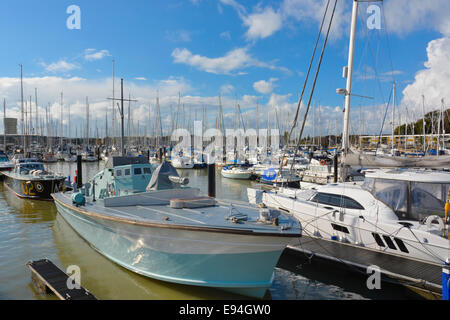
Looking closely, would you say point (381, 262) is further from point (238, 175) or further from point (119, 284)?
point (238, 175)

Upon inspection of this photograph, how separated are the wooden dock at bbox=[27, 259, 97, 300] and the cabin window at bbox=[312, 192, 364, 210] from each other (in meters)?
7.37

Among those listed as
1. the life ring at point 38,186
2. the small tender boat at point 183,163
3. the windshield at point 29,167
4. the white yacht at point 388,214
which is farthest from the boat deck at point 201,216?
the small tender boat at point 183,163

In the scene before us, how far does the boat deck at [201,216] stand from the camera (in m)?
6.36

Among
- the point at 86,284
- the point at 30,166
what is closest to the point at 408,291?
the point at 86,284

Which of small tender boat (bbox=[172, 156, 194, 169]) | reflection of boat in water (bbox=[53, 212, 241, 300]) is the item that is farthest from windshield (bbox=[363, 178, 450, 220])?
small tender boat (bbox=[172, 156, 194, 169])

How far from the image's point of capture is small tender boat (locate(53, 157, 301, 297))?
633cm

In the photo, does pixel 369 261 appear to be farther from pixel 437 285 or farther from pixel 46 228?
pixel 46 228

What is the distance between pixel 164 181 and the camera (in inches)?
379

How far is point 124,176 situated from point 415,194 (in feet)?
30.4

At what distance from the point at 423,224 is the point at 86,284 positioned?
30.3 ft

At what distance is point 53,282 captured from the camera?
23.5 feet

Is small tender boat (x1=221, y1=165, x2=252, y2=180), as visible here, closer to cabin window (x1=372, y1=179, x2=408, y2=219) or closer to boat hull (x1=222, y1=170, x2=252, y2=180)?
boat hull (x1=222, y1=170, x2=252, y2=180)

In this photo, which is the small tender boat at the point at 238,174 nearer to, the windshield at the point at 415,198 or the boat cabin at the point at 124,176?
the boat cabin at the point at 124,176

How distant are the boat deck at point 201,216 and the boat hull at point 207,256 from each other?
17 cm
